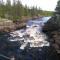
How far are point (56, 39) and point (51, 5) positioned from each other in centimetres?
50

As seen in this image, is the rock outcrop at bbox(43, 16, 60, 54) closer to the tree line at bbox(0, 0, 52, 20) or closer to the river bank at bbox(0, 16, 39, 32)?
the tree line at bbox(0, 0, 52, 20)

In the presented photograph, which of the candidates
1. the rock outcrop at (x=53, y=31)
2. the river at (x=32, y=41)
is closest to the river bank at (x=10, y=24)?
the river at (x=32, y=41)

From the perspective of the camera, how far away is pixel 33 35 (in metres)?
2.01

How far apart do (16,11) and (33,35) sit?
1.36 ft

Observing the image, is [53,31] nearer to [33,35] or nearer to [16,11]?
[33,35]

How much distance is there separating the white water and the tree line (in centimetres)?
11

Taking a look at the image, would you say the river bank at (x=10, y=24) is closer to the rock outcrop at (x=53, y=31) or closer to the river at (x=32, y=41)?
the river at (x=32, y=41)

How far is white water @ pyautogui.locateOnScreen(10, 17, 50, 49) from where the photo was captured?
2008 millimetres

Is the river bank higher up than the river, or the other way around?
the river bank

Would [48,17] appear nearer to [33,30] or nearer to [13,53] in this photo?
[33,30]

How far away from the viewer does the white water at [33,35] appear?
2.01m

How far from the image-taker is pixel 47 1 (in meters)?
2.10

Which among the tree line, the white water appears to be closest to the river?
the white water

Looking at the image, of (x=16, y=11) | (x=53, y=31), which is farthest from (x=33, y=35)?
(x=16, y=11)
